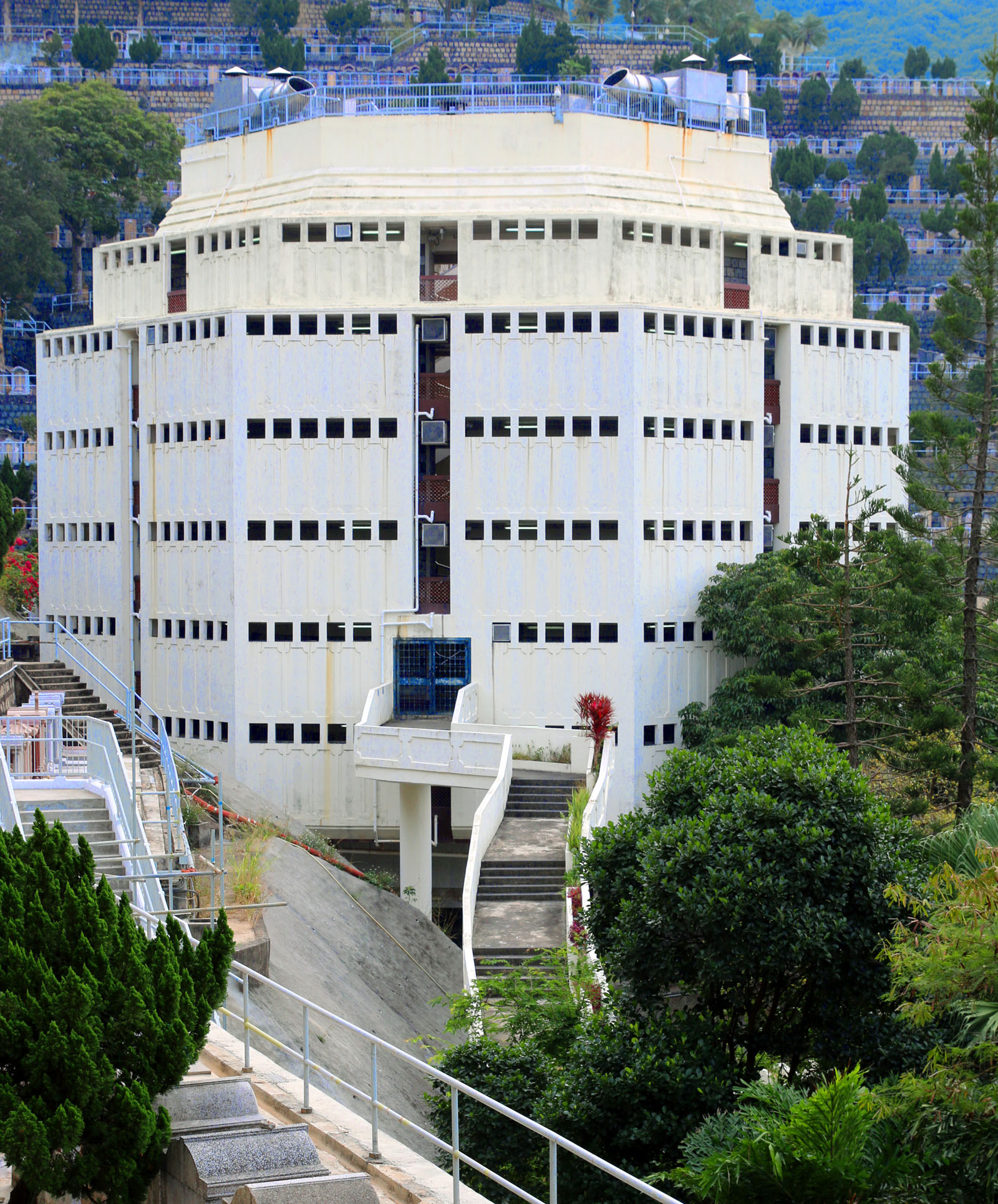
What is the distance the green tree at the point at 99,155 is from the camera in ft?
247

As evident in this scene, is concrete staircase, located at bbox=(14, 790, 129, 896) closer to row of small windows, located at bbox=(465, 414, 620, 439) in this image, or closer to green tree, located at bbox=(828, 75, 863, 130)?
row of small windows, located at bbox=(465, 414, 620, 439)

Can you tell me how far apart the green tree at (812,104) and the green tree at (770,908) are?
9240 centimetres

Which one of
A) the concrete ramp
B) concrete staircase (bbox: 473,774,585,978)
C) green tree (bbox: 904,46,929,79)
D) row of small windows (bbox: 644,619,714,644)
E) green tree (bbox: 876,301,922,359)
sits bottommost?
the concrete ramp

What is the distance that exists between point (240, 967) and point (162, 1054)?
8.46ft

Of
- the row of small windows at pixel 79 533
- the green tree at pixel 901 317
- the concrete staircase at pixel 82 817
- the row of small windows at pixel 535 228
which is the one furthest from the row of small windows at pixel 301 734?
the green tree at pixel 901 317

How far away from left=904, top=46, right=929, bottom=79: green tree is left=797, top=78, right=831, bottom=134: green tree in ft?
40.6

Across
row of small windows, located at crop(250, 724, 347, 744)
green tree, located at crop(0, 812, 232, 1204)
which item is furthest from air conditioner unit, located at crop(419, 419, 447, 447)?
green tree, located at crop(0, 812, 232, 1204)

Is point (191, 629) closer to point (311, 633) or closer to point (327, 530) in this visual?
point (311, 633)

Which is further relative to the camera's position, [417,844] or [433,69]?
[433,69]

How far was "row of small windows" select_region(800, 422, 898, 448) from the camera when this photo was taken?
3988cm

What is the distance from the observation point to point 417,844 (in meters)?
34.0

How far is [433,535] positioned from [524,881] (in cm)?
1205

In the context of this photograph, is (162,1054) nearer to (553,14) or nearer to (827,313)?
(827,313)

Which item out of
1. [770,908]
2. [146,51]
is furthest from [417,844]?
[146,51]
